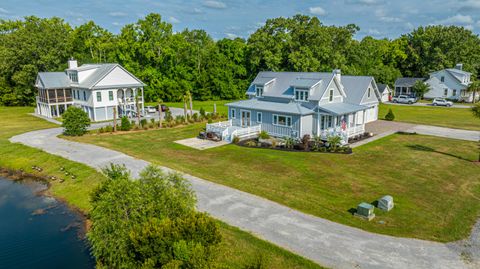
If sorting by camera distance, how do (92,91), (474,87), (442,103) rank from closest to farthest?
(92,91)
(442,103)
(474,87)

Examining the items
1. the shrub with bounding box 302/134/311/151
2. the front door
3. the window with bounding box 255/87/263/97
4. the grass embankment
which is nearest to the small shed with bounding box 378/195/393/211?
the grass embankment

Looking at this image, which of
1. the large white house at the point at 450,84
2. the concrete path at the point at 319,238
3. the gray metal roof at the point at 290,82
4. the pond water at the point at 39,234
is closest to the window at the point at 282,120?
the gray metal roof at the point at 290,82

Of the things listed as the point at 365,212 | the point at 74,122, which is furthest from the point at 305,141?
the point at 74,122

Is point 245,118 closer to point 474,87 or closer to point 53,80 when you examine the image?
point 53,80

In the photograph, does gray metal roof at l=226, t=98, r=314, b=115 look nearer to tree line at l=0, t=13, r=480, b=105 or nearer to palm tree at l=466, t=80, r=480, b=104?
tree line at l=0, t=13, r=480, b=105

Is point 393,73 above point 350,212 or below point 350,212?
above

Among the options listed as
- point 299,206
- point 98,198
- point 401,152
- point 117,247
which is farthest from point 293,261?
point 401,152

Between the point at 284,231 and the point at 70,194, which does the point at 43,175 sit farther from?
the point at 284,231
